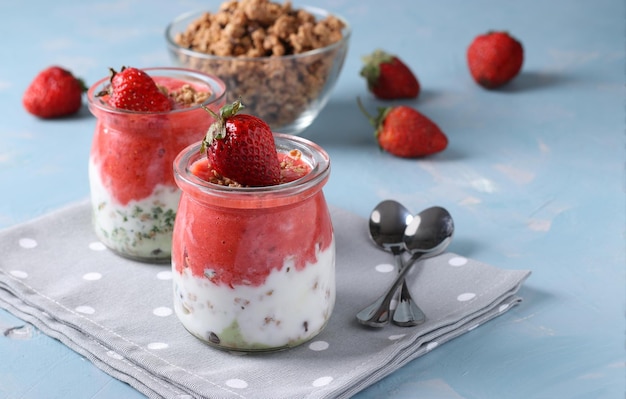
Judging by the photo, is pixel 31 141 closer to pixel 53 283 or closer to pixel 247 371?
pixel 53 283

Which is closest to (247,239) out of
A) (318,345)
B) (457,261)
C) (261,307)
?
(261,307)

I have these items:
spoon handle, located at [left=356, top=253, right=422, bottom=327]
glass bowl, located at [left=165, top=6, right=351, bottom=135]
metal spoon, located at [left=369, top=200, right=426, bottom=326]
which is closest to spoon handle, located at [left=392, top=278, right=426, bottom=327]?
spoon handle, located at [left=356, top=253, right=422, bottom=327]

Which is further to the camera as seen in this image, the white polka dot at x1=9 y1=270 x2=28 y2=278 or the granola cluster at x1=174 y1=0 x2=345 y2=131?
the granola cluster at x1=174 y1=0 x2=345 y2=131

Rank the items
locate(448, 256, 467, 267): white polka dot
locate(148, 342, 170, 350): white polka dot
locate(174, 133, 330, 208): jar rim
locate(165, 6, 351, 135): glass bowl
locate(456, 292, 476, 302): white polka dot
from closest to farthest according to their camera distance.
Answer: locate(174, 133, 330, 208): jar rim
locate(148, 342, 170, 350): white polka dot
locate(456, 292, 476, 302): white polka dot
locate(448, 256, 467, 267): white polka dot
locate(165, 6, 351, 135): glass bowl

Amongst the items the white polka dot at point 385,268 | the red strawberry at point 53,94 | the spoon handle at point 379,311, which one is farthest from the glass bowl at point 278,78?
the spoon handle at point 379,311

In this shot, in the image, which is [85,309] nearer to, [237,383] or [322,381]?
[237,383]

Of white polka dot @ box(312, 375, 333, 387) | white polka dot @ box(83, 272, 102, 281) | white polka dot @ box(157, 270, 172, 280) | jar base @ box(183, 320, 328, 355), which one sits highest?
white polka dot @ box(312, 375, 333, 387)

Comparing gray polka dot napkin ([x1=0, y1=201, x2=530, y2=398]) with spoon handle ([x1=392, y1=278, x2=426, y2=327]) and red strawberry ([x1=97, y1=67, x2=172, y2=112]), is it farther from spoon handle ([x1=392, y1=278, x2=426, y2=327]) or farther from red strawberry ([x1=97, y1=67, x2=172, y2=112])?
red strawberry ([x1=97, y1=67, x2=172, y2=112])

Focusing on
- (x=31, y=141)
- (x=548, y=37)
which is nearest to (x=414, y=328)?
(x=31, y=141)
